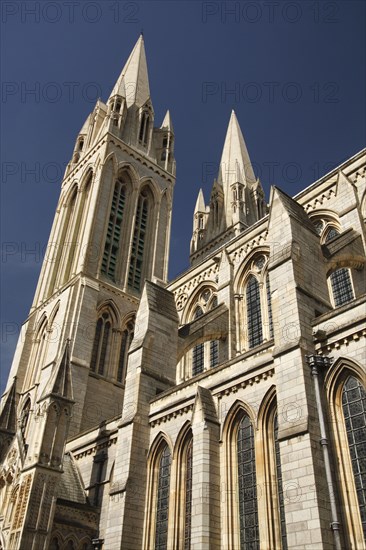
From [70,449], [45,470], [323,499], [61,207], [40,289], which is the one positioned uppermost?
[61,207]

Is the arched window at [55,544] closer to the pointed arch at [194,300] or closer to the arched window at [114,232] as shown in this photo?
the pointed arch at [194,300]

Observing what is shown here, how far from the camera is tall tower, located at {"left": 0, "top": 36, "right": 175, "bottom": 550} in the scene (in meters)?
19.1

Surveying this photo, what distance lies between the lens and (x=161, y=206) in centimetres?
3975

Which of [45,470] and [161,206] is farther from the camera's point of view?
[161,206]

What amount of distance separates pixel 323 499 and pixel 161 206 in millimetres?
30757

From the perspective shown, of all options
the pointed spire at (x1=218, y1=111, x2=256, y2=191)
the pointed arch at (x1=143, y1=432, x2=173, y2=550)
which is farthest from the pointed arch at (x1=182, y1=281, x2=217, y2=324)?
the pointed spire at (x1=218, y1=111, x2=256, y2=191)

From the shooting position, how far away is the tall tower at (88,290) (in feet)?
62.5

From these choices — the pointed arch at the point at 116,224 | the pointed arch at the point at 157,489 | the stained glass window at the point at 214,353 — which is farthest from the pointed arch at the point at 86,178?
the pointed arch at the point at 157,489

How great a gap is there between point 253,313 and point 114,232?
49.8ft

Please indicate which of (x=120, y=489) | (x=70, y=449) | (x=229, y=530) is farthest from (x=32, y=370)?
(x=229, y=530)

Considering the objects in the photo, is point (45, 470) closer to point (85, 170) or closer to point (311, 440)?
point (311, 440)

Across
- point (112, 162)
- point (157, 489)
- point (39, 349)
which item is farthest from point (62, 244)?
point (157, 489)

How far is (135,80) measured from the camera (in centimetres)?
4538

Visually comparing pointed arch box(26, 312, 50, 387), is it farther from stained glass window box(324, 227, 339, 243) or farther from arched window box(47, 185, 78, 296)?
stained glass window box(324, 227, 339, 243)
